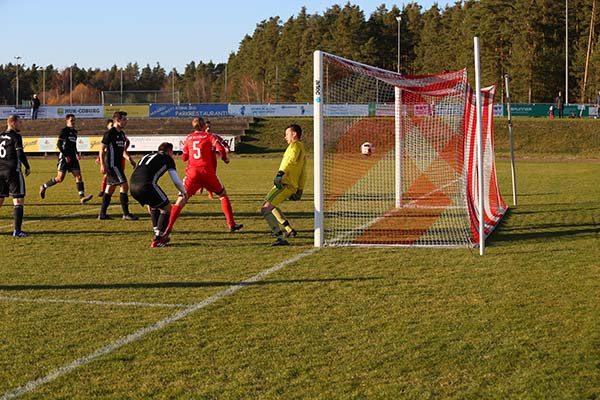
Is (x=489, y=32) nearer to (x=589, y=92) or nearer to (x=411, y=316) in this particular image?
(x=589, y=92)

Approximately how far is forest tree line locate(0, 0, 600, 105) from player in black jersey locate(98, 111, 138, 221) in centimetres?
4747

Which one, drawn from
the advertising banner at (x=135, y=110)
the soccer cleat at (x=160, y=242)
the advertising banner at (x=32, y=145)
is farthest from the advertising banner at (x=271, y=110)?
the soccer cleat at (x=160, y=242)

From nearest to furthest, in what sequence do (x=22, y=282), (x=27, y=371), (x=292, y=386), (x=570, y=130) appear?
(x=292, y=386)
(x=27, y=371)
(x=22, y=282)
(x=570, y=130)

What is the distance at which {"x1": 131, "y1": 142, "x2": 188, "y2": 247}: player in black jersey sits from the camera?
10.2 metres

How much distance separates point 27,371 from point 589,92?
72322 mm

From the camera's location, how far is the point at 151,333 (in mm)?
5930

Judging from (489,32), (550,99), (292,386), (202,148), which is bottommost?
(292,386)

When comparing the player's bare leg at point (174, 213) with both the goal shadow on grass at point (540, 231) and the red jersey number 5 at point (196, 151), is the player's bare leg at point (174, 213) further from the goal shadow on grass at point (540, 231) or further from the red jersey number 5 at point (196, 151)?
the goal shadow on grass at point (540, 231)

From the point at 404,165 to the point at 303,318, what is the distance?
1064cm

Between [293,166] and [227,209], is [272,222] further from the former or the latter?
[227,209]

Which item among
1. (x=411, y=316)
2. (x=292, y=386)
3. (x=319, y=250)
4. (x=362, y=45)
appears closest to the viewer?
(x=292, y=386)

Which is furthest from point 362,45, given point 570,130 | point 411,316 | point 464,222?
point 411,316

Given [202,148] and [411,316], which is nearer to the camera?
[411,316]

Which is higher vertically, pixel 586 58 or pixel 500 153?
pixel 586 58
